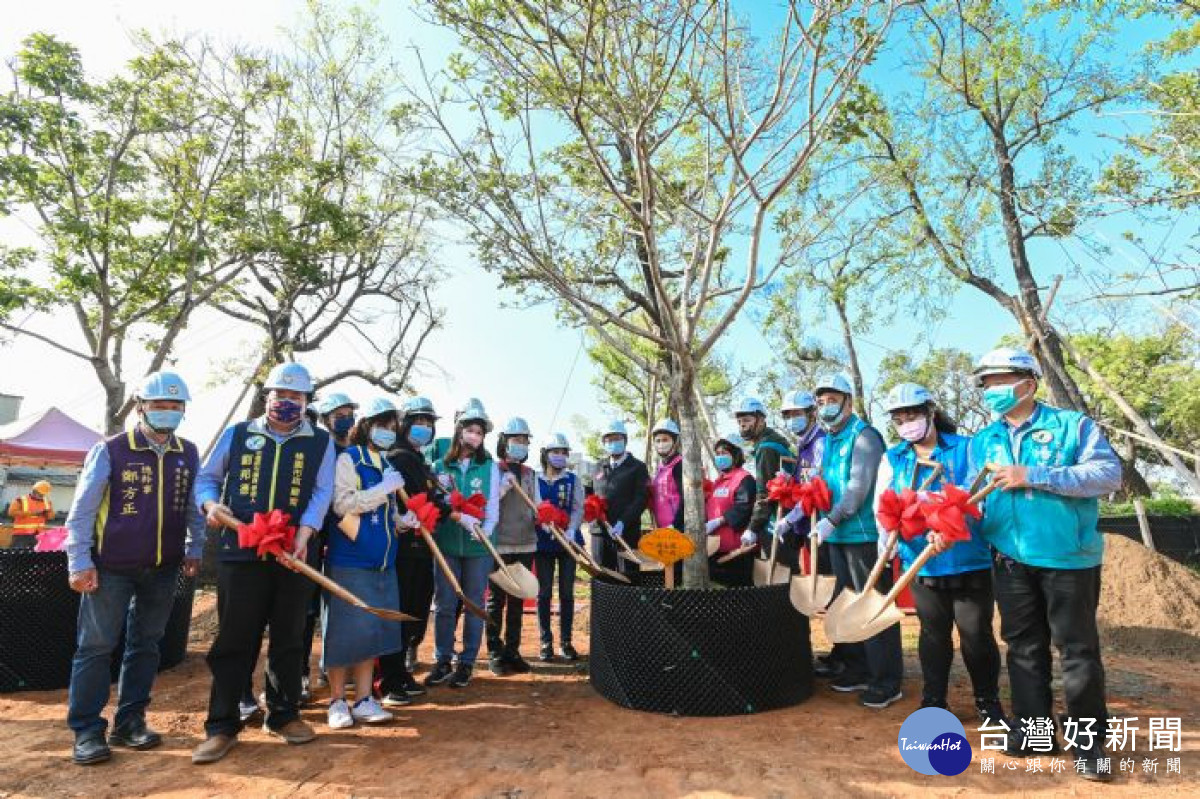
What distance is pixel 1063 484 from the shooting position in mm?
2947

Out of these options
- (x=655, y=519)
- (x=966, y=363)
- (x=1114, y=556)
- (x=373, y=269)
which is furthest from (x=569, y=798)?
(x=966, y=363)

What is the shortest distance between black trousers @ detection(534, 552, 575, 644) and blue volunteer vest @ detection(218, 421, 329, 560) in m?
2.50

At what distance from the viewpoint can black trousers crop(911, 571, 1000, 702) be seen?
3.38 m

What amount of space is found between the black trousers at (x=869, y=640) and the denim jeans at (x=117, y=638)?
12.8ft

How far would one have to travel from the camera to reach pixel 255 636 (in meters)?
3.37

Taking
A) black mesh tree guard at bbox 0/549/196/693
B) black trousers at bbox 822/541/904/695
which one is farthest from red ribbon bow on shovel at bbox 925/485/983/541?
black mesh tree guard at bbox 0/549/196/693

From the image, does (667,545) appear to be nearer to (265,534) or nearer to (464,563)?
(464,563)

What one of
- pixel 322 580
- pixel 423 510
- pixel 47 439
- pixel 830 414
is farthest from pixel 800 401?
pixel 47 439

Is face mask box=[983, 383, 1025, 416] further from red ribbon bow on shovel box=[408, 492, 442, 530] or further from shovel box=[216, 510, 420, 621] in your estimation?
shovel box=[216, 510, 420, 621]

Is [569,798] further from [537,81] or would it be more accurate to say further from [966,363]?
[966,363]

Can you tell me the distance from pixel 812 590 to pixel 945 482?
1120 mm

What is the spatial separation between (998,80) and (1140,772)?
40.0ft

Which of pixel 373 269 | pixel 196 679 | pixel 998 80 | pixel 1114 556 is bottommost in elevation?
pixel 196 679

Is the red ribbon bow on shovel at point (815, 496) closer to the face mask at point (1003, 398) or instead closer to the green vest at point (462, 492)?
the face mask at point (1003, 398)
